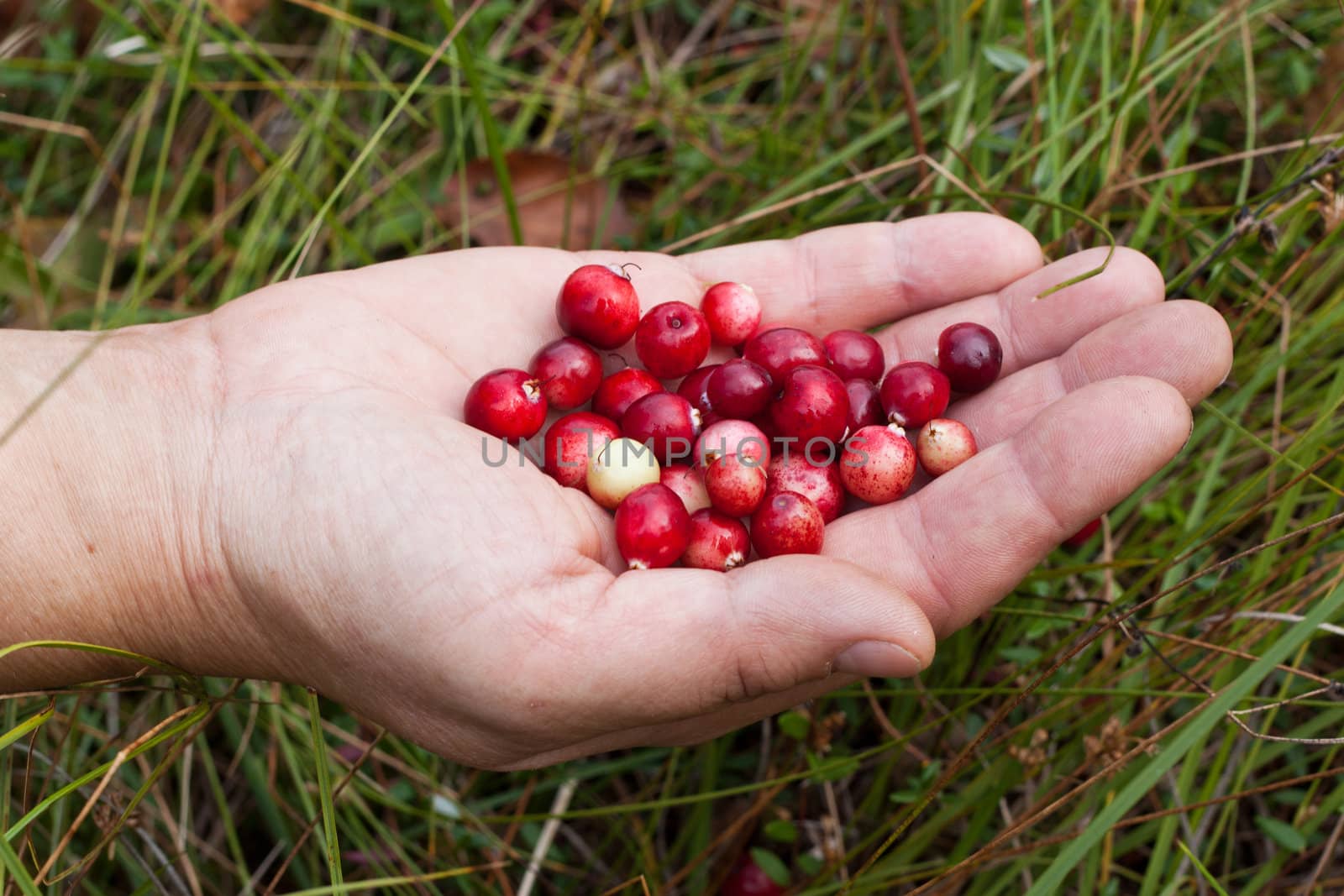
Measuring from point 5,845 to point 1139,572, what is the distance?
169 inches

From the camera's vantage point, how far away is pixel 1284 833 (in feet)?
12.0

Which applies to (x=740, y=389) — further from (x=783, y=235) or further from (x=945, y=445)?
(x=783, y=235)

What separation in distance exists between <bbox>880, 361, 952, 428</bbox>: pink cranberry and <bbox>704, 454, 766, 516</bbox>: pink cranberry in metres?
0.63

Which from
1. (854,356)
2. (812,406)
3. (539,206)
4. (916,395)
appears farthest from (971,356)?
(539,206)

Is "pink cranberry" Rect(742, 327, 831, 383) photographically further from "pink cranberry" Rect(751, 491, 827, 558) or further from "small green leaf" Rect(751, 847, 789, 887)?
"small green leaf" Rect(751, 847, 789, 887)

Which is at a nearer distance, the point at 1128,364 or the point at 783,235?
the point at 1128,364

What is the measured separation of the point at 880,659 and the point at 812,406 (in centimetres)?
144

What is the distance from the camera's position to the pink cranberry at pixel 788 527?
359 cm

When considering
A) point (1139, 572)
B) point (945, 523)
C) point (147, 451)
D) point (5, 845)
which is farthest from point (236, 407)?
point (1139, 572)

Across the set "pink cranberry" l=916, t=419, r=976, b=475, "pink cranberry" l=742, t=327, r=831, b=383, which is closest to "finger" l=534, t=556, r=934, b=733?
"pink cranberry" l=916, t=419, r=976, b=475

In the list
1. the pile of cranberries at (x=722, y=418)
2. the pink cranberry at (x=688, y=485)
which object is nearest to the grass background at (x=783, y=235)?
the pile of cranberries at (x=722, y=418)

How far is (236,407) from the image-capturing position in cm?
358

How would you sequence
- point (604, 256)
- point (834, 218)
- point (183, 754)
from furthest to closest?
point (834, 218) → point (604, 256) → point (183, 754)

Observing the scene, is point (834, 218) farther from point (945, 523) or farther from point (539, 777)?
point (539, 777)
